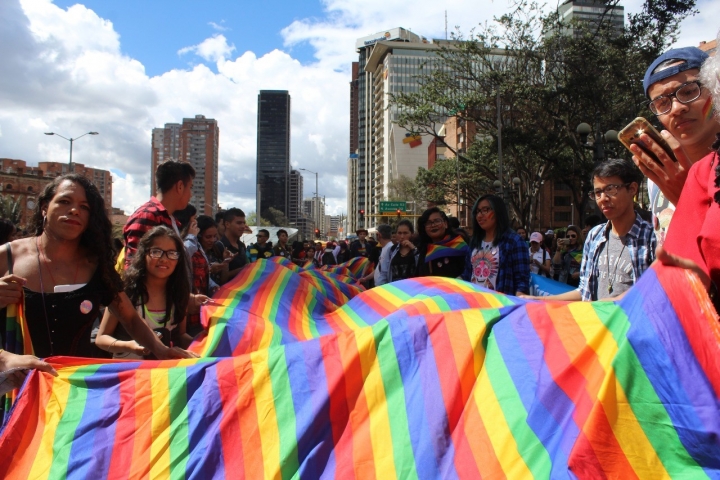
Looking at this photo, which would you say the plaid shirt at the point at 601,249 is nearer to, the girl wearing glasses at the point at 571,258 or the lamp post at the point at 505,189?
the girl wearing glasses at the point at 571,258

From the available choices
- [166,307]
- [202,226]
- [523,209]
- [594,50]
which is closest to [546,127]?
[594,50]

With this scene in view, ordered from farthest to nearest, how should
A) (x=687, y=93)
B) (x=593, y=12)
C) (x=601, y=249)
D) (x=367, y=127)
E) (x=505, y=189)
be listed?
(x=367, y=127)
(x=505, y=189)
(x=593, y=12)
(x=601, y=249)
(x=687, y=93)

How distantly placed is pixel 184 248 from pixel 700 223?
3005 mm

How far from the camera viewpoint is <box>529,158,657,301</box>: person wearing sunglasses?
3410mm

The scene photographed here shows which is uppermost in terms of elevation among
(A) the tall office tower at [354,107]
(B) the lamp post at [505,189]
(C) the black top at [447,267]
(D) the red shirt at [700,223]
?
(A) the tall office tower at [354,107]

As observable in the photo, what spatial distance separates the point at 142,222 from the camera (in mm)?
3945

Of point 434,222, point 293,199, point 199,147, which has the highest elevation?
point 199,147

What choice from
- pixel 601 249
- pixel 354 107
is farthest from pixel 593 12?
pixel 354 107

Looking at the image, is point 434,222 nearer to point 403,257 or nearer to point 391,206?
point 403,257

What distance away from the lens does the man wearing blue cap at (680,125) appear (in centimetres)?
206

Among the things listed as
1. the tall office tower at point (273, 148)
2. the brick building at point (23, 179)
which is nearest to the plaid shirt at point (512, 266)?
the brick building at point (23, 179)

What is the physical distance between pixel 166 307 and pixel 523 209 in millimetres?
28326

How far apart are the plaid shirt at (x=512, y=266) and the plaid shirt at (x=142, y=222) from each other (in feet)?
9.04

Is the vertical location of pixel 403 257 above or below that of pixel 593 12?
below
